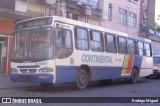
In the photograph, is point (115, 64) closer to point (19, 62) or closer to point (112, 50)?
point (112, 50)

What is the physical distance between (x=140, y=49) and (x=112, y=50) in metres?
4.24

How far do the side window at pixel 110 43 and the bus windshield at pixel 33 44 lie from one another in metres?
4.72

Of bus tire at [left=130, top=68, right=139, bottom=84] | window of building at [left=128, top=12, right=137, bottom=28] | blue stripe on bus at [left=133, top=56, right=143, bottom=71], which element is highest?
window of building at [left=128, top=12, right=137, bottom=28]

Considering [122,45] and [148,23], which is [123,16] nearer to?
[148,23]

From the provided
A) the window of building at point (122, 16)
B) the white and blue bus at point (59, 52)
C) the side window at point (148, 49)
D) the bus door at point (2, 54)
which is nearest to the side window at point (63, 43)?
the white and blue bus at point (59, 52)

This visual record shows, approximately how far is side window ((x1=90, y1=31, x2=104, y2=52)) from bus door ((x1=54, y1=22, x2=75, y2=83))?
191cm

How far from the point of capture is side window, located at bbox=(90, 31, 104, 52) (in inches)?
637

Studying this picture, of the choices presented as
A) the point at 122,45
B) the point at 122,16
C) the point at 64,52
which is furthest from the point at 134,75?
the point at 122,16

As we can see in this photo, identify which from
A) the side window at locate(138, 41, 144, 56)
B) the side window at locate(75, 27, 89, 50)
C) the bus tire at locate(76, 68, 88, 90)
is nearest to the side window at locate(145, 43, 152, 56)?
the side window at locate(138, 41, 144, 56)

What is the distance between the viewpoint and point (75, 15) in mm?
26922

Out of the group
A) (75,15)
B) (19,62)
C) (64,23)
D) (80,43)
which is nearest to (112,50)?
(80,43)

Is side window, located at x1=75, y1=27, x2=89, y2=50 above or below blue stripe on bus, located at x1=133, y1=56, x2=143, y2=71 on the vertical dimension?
above

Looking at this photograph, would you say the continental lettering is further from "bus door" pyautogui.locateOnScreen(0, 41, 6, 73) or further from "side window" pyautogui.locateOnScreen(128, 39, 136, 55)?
"bus door" pyautogui.locateOnScreen(0, 41, 6, 73)

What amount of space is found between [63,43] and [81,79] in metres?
2.08
